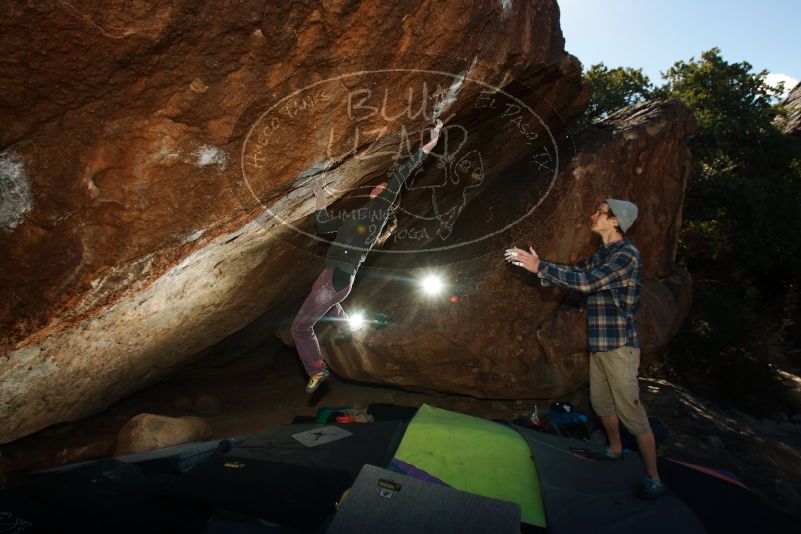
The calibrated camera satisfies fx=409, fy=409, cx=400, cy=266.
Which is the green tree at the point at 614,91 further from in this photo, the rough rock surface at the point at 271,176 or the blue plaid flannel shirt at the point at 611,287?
the blue plaid flannel shirt at the point at 611,287

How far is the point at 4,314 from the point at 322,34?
9.75 ft

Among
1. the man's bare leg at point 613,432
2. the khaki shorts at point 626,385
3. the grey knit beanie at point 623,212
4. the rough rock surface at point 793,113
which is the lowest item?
the man's bare leg at point 613,432

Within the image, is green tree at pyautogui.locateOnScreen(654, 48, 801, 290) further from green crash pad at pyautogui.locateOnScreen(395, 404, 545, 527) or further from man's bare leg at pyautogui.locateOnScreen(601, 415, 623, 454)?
green crash pad at pyautogui.locateOnScreen(395, 404, 545, 527)

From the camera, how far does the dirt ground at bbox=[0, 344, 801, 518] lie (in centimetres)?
434

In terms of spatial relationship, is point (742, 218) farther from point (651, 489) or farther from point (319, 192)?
point (319, 192)

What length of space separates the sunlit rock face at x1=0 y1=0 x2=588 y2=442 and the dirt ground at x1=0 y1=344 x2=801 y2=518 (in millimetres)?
624

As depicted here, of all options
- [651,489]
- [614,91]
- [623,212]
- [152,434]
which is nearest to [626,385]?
[651,489]

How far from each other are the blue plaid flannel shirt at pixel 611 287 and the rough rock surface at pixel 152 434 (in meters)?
3.87

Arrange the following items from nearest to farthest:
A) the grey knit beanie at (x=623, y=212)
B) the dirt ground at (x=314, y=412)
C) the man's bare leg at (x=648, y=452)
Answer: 1. the man's bare leg at (x=648, y=452)
2. the grey knit beanie at (x=623, y=212)
3. the dirt ground at (x=314, y=412)

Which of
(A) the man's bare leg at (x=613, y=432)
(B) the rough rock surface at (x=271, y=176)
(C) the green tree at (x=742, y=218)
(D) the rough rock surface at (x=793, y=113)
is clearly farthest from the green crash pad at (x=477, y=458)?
(D) the rough rock surface at (x=793, y=113)

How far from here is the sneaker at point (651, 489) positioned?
3.03 m

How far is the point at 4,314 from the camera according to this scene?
2850 mm

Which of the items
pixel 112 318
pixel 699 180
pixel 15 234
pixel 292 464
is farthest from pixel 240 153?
pixel 699 180

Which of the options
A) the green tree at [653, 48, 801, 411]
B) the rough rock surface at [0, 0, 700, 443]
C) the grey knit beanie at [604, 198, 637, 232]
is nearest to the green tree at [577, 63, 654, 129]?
the green tree at [653, 48, 801, 411]
